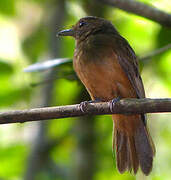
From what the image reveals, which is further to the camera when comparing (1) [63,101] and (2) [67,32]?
(1) [63,101]

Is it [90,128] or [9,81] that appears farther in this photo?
[9,81]

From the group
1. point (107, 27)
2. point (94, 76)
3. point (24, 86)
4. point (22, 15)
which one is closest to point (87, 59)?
point (94, 76)

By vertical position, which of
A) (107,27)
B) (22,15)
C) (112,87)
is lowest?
(112,87)

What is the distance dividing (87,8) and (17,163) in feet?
5.82

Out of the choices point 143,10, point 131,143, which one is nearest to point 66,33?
point 143,10

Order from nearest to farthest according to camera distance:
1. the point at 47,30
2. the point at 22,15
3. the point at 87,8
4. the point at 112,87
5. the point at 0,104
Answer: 1. the point at 112,87
2. the point at 0,104
3. the point at 87,8
4. the point at 47,30
5. the point at 22,15

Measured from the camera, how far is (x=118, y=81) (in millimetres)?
3926

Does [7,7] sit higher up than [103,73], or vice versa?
[7,7]

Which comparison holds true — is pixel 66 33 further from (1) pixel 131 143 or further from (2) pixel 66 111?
(2) pixel 66 111

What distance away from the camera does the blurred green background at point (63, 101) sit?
4207 millimetres

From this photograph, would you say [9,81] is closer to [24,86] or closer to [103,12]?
[24,86]

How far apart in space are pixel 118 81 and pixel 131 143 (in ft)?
2.20

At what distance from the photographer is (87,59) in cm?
399

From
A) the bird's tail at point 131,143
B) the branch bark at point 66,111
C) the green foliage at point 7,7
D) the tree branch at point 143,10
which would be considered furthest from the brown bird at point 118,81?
the branch bark at point 66,111
